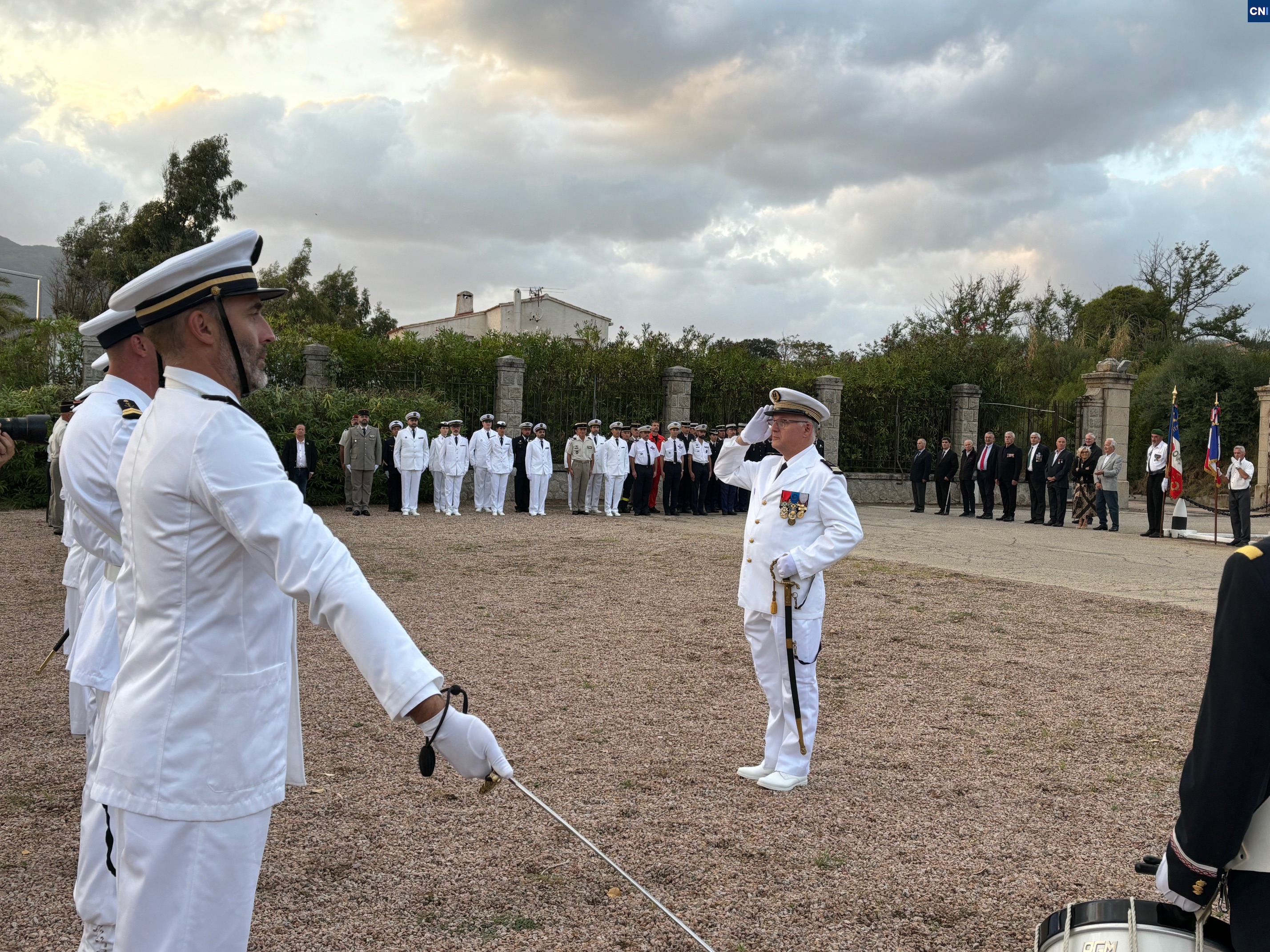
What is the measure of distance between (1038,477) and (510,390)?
1154 cm

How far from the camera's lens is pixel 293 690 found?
231 cm

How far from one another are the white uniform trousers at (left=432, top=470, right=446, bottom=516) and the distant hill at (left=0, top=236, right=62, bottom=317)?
861 inches

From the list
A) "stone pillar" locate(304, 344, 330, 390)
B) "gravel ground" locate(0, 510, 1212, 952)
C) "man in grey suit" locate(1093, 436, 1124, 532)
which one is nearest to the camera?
"gravel ground" locate(0, 510, 1212, 952)

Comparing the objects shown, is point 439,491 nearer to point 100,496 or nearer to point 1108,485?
point 1108,485

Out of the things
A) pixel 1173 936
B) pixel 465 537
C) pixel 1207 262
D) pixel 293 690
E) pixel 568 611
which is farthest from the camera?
pixel 1207 262

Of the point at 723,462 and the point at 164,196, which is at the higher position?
the point at 164,196

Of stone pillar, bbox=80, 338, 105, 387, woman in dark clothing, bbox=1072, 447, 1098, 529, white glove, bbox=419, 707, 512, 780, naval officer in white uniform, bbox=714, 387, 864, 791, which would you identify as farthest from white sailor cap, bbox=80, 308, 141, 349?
woman in dark clothing, bbox=1072, 447, 1098, 529

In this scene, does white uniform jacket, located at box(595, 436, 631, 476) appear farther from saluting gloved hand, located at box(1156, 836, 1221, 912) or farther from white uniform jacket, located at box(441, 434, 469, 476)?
saluting gloved hand, located at box(1156, 836, 1221, 912)

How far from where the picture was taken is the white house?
4603cm

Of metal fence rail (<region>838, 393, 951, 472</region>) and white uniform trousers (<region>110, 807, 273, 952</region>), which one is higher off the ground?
metal fence rail (<region>838, 393, 951, 472</region>)

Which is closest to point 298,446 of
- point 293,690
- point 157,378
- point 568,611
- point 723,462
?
point 568,611

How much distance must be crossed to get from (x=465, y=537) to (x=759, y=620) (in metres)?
10.7

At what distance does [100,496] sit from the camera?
316 centimetres

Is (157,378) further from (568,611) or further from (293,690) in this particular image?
(568,611)
